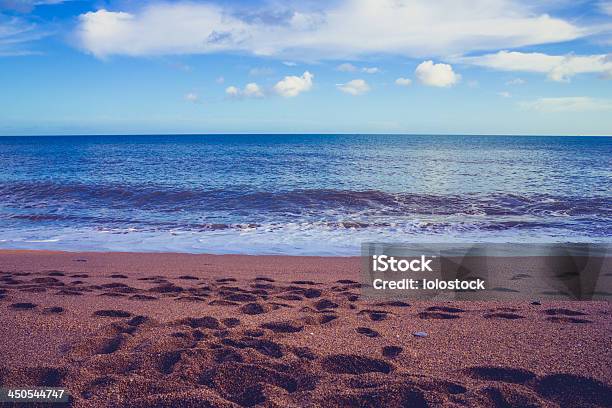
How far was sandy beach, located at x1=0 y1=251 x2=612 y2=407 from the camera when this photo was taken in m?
3.04

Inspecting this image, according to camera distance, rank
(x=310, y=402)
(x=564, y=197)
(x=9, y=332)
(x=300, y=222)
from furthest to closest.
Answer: (x=564, y=197) → (x=300, y=222) → (x=9, y=332) → (x=310, y=402)

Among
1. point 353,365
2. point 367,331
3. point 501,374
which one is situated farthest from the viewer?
point 367,331

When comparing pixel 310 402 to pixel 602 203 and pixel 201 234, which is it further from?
pixel 602 203

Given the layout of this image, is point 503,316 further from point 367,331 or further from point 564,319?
point 367,331

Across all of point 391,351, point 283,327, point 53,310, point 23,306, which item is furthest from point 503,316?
point 23,306

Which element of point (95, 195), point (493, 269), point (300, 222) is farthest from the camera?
point (95, 195)

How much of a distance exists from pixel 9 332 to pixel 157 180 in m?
20.8

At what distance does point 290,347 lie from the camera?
151 inches

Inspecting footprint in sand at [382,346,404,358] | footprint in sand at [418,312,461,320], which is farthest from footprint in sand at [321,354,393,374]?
footprint in sand at [418,312,461,320]

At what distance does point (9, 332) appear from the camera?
13.7ft

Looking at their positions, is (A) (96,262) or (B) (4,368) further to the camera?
(A) (96,262)

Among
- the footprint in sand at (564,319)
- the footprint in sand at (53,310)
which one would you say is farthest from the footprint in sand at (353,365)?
the footprint in sand at (53,310)

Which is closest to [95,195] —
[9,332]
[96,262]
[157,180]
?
[157,180]

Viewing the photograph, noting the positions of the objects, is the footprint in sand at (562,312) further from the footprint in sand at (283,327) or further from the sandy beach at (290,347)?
the footprint in sand at (283,327)
